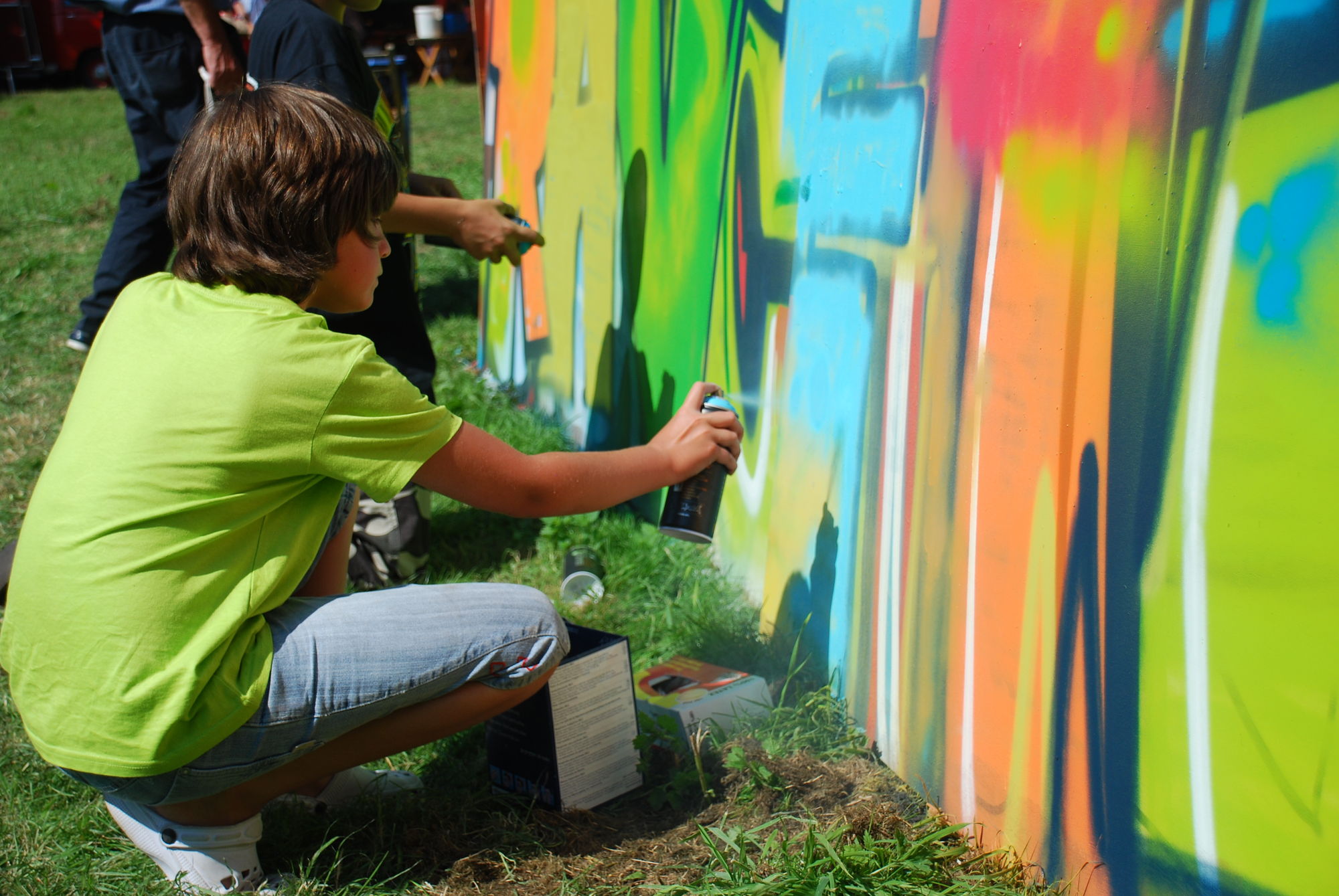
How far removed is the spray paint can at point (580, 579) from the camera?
316 centimetres

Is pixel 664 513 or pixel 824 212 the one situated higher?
pixel 824 212

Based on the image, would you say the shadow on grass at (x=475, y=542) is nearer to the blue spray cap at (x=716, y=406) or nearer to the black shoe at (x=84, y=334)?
the blue spray cap at (x=716, y=406)

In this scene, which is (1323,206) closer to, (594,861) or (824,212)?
(824,212)

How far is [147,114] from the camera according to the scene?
481 centimetres

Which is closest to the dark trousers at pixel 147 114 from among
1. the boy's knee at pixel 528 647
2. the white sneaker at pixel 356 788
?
the white sneaker at pixel 356 788

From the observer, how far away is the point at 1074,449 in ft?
5.59

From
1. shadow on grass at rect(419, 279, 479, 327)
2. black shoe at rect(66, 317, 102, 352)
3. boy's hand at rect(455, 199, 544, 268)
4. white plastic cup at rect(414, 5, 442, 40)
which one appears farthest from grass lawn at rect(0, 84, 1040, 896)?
white plastic cup at rect(414, 5, 442, 40)

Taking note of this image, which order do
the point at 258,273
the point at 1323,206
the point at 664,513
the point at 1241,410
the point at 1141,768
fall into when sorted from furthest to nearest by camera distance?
the point at 664,513 → the point at 258,273 → the point at 1141,768 → the point at 1241,410 → the point at 1323,206

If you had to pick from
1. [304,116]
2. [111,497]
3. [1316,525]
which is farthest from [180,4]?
[1316,525]

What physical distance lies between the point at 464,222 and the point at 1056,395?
1751 millimetres

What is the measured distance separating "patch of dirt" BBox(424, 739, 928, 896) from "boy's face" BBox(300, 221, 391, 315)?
3.52ft

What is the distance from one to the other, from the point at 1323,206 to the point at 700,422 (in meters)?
1.14

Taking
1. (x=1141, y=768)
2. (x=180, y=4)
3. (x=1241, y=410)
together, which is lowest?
(x=1141, y=768)

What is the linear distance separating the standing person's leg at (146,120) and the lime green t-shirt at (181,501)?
276 cm
